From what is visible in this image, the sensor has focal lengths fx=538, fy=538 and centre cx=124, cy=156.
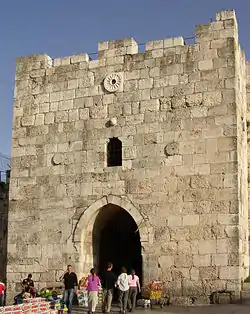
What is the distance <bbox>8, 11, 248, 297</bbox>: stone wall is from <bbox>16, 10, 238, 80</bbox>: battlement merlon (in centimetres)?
4

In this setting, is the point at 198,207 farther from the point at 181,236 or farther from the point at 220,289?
the point at 220,289

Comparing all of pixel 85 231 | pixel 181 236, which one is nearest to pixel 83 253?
pixel 85 231

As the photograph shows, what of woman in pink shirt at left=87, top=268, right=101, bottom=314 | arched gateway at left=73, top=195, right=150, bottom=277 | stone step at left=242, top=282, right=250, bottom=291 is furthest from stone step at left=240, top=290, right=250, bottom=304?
woman in pink shirt at left=87, top=268, right=101, bottom=314

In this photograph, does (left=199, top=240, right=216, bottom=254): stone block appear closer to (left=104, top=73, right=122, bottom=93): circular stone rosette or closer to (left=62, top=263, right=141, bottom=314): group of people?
(left=62, top=263, right=141, bottom=314): group of people

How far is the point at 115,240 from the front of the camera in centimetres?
1791

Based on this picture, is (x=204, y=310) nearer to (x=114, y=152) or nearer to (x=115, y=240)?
(x=114, y=152)

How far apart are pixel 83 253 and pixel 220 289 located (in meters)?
4.05

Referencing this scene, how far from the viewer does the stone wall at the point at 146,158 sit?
14102 mm

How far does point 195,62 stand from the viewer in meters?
15.1

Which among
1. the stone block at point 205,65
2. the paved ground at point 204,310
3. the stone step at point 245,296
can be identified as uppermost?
the stone block at point 205,65

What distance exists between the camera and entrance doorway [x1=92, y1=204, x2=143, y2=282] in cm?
1603

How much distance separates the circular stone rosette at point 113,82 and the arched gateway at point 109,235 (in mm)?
3183

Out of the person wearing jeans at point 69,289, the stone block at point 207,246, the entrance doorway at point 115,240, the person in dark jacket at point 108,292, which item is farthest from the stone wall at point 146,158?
the person wearing jeans at point 69,289

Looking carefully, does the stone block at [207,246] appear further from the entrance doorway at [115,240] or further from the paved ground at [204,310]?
the entrance doorway at [115,240]
